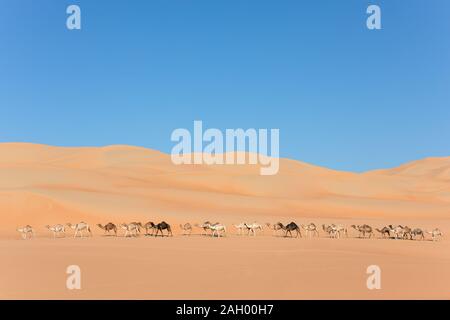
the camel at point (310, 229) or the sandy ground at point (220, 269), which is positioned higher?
the camel at point (310, 229)

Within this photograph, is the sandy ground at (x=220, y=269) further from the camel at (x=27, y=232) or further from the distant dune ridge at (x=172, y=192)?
the distant dune ridge at (x=172, y=192)

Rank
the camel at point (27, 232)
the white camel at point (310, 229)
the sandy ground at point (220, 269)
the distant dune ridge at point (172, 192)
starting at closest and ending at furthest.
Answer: the sandy ground at point (220, 269) < the camel at point (27, 232) < the white camel at point (310, 229) < the distant dune ridge at point (172, 192)

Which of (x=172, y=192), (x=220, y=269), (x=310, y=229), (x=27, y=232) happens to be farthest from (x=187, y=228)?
(x=172, y=192)

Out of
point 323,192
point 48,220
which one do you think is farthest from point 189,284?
point 323,192

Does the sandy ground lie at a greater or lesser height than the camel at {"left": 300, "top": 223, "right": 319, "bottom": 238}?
lesser

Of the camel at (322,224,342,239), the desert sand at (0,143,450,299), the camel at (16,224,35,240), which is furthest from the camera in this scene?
the camel at (322,224,342,239)

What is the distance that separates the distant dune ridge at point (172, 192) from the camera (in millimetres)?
34031

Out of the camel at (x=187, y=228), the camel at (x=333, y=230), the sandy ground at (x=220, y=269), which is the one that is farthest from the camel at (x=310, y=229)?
the camel at (x=187, y=228)

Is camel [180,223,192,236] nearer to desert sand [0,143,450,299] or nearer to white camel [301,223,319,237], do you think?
desert sand [0,143,450,299]

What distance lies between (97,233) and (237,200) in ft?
65.0

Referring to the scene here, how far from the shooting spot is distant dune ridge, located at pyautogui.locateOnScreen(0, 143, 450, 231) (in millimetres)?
34031

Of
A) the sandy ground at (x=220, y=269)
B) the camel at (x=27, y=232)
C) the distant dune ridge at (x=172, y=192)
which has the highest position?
the distant dune ridge at (x=172, y=192)

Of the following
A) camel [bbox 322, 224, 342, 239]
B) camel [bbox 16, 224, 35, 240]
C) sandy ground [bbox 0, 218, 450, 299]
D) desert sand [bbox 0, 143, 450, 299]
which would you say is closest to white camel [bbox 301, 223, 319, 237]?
camel [bbox 322, 224, 342, 239]

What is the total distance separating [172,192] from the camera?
153ft
